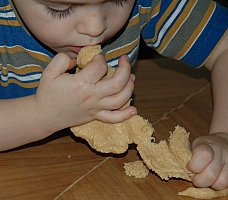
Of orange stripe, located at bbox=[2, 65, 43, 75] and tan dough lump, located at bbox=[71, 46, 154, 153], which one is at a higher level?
tan dough lump, located at bbox=[71, 46, 154, 153]

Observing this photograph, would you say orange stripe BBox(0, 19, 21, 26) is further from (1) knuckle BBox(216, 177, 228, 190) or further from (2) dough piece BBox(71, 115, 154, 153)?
(1) knuckle BBox(216, 177, 228, 190)

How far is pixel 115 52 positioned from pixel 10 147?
1.12ft

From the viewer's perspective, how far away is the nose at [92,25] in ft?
2.79

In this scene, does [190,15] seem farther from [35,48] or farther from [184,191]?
[184,191]

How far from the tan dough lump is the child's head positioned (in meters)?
0.03

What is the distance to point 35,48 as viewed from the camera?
1.07 metres

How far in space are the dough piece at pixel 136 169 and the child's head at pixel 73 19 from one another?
0.19m

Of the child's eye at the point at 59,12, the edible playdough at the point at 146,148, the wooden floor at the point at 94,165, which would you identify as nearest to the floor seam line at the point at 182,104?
the wooden floor at the point at 94,165

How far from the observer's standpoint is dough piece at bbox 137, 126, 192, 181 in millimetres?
836

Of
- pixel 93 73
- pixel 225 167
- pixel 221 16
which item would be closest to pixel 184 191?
pixel 225 167

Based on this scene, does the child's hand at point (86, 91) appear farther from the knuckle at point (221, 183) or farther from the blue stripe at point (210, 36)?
the blue stripe at point (210, 36)

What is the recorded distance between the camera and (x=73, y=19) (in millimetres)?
→ 867

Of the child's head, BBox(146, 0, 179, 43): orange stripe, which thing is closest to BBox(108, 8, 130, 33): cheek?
the child's head

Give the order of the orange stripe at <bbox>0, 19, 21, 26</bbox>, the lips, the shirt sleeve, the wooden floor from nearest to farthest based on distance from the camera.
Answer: the wooden floor → the lips → the orange stripe at <bbox>0, 19, 21, 26</bbox> → the shirt sleeve
